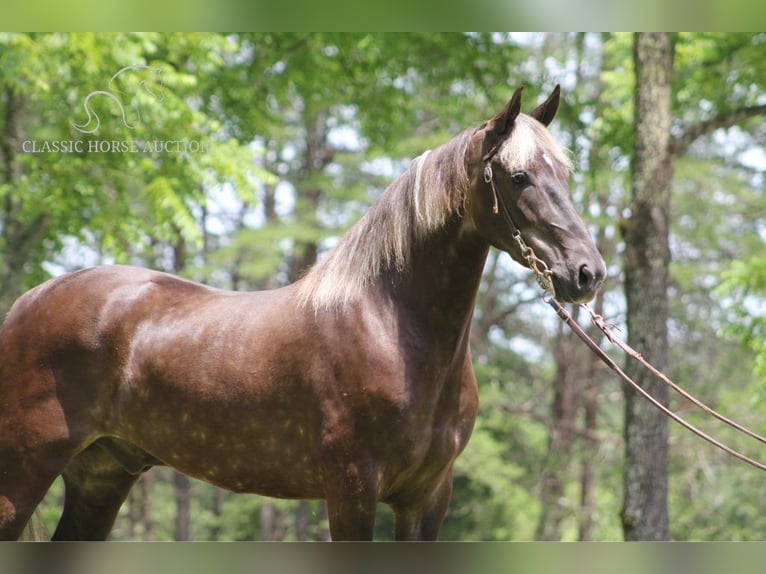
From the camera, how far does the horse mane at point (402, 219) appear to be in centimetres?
329

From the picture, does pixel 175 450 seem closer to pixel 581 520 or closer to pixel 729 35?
pixel 729 35

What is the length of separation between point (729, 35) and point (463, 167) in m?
6.60

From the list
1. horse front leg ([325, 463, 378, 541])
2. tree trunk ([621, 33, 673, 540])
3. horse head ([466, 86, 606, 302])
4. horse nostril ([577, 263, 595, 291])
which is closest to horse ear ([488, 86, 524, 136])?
horse head ([466, 86, 606, 302])

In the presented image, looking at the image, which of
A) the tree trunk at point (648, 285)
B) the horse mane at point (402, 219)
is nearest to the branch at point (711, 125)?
the tree trunk at point (648, 285)

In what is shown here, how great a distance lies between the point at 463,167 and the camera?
3.30 m

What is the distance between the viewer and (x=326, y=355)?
330 cm

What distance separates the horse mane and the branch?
440cm

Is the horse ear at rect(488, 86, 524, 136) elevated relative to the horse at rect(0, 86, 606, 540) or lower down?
elevated

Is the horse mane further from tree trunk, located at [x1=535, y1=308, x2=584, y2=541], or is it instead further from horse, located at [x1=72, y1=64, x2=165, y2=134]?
tree trunk, located at [x1=535, y1=308, x2=584, y2=541]

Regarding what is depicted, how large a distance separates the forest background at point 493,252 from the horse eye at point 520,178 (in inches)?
169

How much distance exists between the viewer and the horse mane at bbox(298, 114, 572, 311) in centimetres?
329
